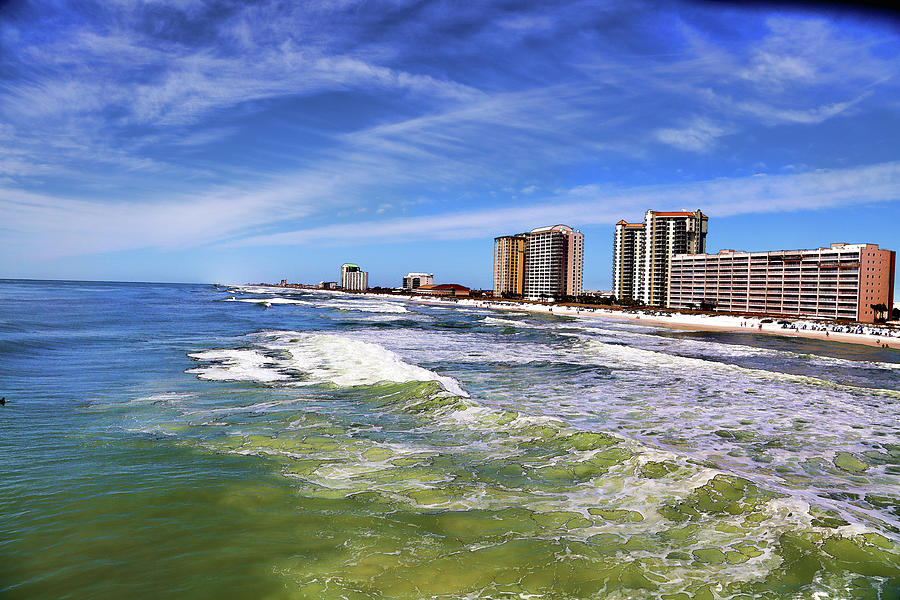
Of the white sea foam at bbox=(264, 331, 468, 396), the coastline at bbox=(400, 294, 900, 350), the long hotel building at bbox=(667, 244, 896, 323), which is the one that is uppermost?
the long hotel building at bbox=(667, 244, 896, 323)

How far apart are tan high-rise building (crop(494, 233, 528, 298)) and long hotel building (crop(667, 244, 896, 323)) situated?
59342 millimetres

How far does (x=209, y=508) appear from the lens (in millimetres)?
6305

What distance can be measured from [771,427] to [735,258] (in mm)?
87678

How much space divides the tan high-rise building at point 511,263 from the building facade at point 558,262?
12.1 m

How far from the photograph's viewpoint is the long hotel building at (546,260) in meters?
134

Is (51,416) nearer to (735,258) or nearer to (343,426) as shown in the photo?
(343,426)

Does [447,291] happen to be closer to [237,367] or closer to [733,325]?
[733,325]

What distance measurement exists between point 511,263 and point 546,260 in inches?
725

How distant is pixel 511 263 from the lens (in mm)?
154875

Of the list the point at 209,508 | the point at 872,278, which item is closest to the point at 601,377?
the point at 209,508

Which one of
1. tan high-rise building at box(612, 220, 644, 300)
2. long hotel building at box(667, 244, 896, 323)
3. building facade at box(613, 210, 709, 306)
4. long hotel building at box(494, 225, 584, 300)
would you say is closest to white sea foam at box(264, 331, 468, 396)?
long hotel building at box(667, 244, 896, 323)

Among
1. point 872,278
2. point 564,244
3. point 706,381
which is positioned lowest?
point 706,381

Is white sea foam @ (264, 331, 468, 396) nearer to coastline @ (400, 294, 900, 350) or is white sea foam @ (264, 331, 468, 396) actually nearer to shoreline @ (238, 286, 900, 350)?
shoreline @ (238, 286, 900, 350)

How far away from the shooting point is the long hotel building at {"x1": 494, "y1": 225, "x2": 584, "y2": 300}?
134250mm
